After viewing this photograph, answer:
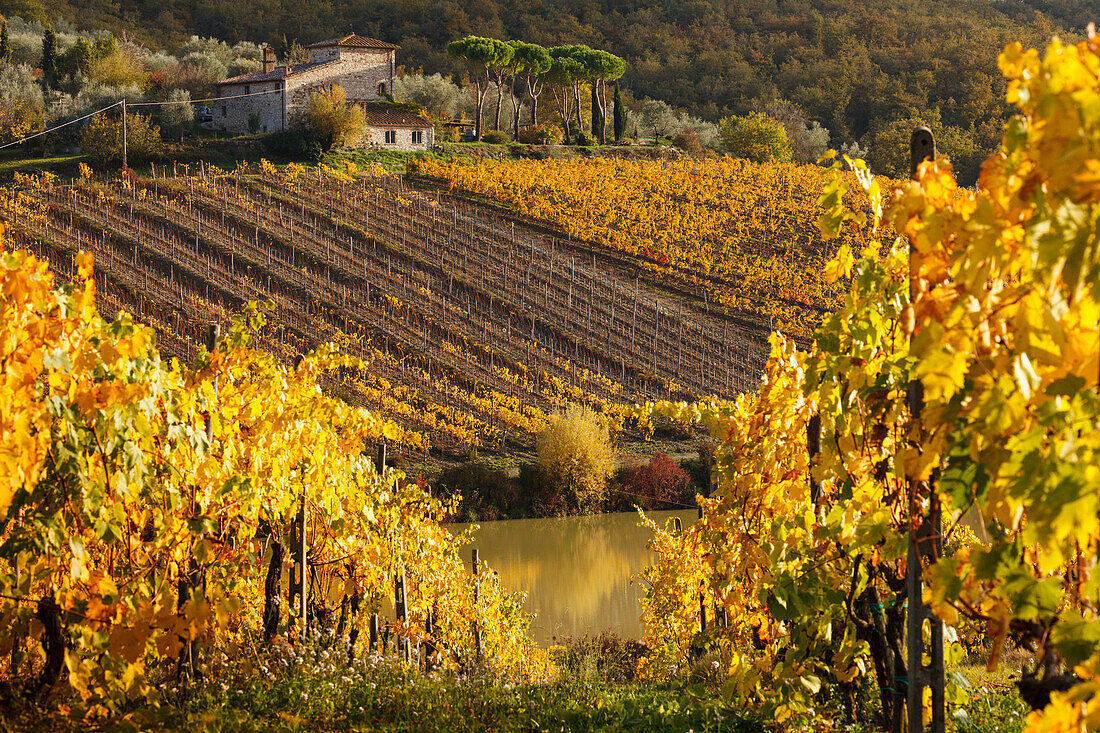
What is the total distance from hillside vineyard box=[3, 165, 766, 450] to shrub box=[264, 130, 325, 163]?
5.68ft

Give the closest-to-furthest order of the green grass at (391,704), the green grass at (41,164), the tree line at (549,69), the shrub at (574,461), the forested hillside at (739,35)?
the green grass at (391,704)
the shrub at (574,461)
the green grass at (41,164)
the tree line at (549,69)
the forested hillside at (739,35)

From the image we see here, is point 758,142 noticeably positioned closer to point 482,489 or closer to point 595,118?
point 595,118

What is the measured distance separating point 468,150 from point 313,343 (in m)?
15.7

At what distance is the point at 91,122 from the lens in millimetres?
31781

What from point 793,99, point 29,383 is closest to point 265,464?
point 29,383

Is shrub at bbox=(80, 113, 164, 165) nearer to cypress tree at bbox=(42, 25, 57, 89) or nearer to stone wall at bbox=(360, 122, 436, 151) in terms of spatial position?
stone wall at bbox=(360, 122, 436, 151)

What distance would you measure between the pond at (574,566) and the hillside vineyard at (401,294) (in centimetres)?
302

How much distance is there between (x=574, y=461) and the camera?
19.5 meters

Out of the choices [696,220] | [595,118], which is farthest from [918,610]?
[595,118]

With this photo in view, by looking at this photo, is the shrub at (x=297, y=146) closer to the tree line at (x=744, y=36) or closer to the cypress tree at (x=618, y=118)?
the cypress tree at (x=618, y=118)

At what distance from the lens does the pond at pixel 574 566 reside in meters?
12.4

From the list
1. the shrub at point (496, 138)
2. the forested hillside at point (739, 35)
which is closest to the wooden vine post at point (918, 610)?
the shrub at point (496, 138)

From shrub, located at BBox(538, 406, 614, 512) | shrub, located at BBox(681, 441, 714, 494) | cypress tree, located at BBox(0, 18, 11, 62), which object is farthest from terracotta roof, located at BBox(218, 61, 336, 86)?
shrub, located at BBox(681, 441, 714, 494)

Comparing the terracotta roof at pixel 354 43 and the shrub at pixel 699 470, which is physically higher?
the terracotta roof at pixel 354 43
